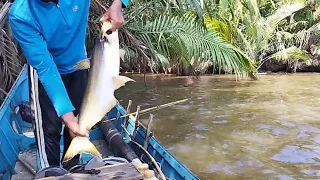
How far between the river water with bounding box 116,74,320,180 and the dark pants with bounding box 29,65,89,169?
404 centimetres

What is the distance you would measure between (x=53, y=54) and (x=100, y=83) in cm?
63

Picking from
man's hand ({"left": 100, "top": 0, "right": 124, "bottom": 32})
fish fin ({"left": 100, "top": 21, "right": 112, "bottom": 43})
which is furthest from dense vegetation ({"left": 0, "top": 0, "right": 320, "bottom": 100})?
fish fin ({"left": 100, "top": 21, "right": 112, "bottom": 43})

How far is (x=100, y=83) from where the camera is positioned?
2.48 metres

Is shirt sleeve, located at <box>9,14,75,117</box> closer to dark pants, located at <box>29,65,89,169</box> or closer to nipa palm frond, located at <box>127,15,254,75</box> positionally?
dark pants, located at <box>29,65,89,169</box>

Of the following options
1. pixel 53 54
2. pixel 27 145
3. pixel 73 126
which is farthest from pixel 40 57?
pixel 27 145

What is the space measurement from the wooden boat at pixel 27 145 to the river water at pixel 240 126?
2.14m

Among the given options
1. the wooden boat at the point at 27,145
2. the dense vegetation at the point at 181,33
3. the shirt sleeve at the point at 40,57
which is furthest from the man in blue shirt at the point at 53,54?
the dense vegetation at the point at 181,33

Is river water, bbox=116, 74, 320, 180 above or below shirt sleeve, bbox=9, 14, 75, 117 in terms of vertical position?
A: below

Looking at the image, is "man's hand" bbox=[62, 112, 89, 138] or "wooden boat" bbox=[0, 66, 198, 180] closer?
"man's hand" bbox=[62, 112, 89, 138]

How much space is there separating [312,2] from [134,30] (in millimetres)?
12706

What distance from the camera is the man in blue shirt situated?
8.59 feet

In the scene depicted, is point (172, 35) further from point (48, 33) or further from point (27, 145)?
point (48, 33)

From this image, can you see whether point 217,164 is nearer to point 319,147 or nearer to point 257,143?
point 257,143

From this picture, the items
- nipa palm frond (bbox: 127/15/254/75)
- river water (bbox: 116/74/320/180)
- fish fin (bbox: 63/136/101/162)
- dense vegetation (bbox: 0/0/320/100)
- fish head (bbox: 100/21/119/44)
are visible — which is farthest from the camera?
nipa palm frond (bbox: 127/15/254/75)
